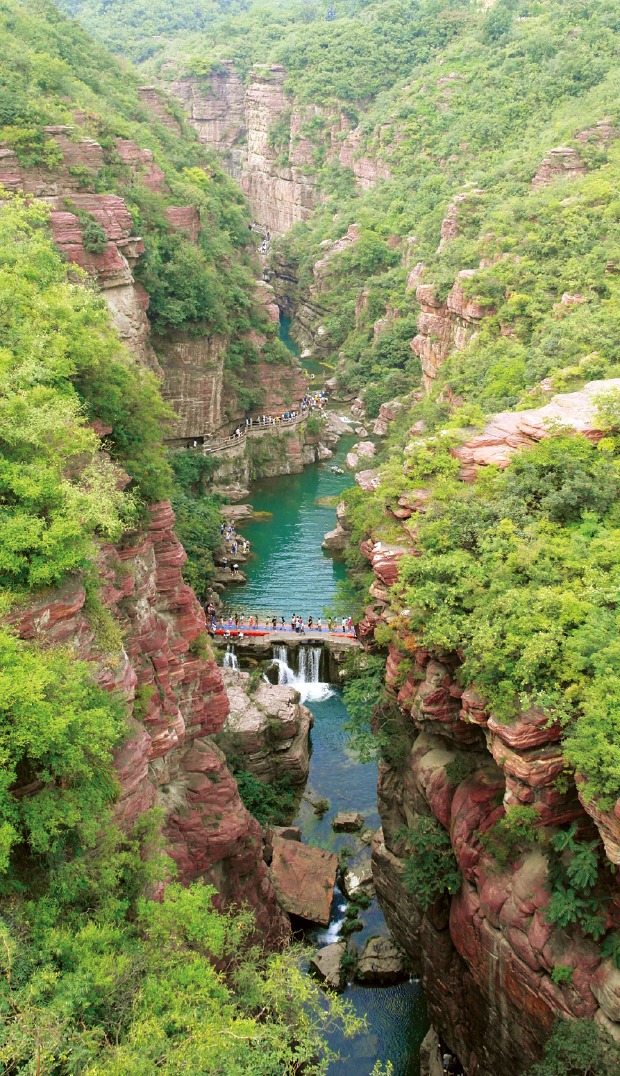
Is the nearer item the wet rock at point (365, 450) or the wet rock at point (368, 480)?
the wet rock at point (368, 480)

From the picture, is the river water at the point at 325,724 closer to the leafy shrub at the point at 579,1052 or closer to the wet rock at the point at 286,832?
the wet rock at the point at 286,832

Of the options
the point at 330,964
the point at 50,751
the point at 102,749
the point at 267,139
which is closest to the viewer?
the point at 50,751

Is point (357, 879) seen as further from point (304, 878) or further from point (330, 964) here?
point (330, 964)

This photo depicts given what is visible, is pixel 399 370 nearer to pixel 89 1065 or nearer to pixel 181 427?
pixel 181 427

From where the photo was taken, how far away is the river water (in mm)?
22875

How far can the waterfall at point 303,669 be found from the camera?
38375 millimetres

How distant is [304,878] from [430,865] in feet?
24.6

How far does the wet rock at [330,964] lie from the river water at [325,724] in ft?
1.84

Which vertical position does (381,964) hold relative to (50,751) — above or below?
below

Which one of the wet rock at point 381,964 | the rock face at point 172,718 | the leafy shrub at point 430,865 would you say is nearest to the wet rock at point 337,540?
the rock face at point 172,718

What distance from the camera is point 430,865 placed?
20781mm

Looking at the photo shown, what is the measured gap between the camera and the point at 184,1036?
12.6 metres

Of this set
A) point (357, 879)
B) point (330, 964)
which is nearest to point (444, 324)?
point (357, 879)

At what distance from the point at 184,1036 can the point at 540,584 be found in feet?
35.8
